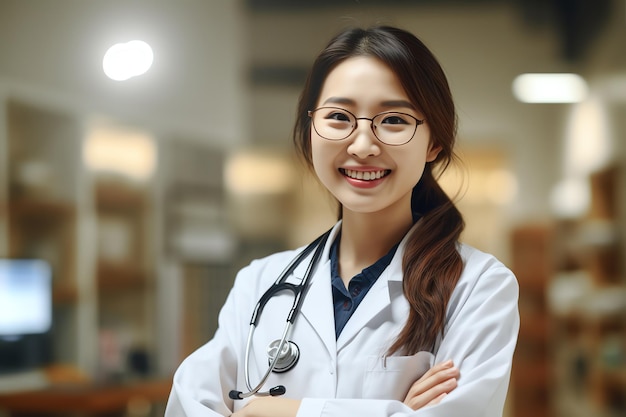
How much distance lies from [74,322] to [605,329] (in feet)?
8.09

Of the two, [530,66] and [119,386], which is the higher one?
[530,66]

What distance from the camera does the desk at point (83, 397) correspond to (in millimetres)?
3092

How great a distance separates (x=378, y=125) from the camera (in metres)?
1.06

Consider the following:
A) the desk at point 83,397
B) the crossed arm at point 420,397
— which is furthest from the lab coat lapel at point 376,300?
the desk at point 83,397

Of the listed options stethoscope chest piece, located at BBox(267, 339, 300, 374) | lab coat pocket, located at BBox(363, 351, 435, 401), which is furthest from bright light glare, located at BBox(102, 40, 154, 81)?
lab coat pocket, located at BBox(363, 351, 435, 401)

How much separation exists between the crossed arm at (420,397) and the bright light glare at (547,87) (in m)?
3.19

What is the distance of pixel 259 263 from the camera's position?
4.24ft

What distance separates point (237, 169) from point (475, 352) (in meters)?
3.29

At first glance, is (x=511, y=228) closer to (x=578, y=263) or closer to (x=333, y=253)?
(x=578, y=263)

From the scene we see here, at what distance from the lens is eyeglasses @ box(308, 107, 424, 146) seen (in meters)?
1.06

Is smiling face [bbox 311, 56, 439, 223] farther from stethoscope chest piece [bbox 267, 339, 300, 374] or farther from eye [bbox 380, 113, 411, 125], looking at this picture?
stethoscope chest piece [bbox 267, 339, 300, 374]

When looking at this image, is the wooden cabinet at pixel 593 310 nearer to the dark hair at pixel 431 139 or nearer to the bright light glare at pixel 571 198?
the bright light glare at pixel 571 198

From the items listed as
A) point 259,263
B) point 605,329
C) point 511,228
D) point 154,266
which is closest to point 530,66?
point 511,228

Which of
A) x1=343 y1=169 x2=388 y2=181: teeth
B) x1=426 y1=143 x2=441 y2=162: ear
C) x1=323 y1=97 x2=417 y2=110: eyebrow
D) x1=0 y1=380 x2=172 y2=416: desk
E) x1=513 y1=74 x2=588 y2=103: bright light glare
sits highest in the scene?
x1=513 y1=74 x2=588 y2=103: bright light glare
